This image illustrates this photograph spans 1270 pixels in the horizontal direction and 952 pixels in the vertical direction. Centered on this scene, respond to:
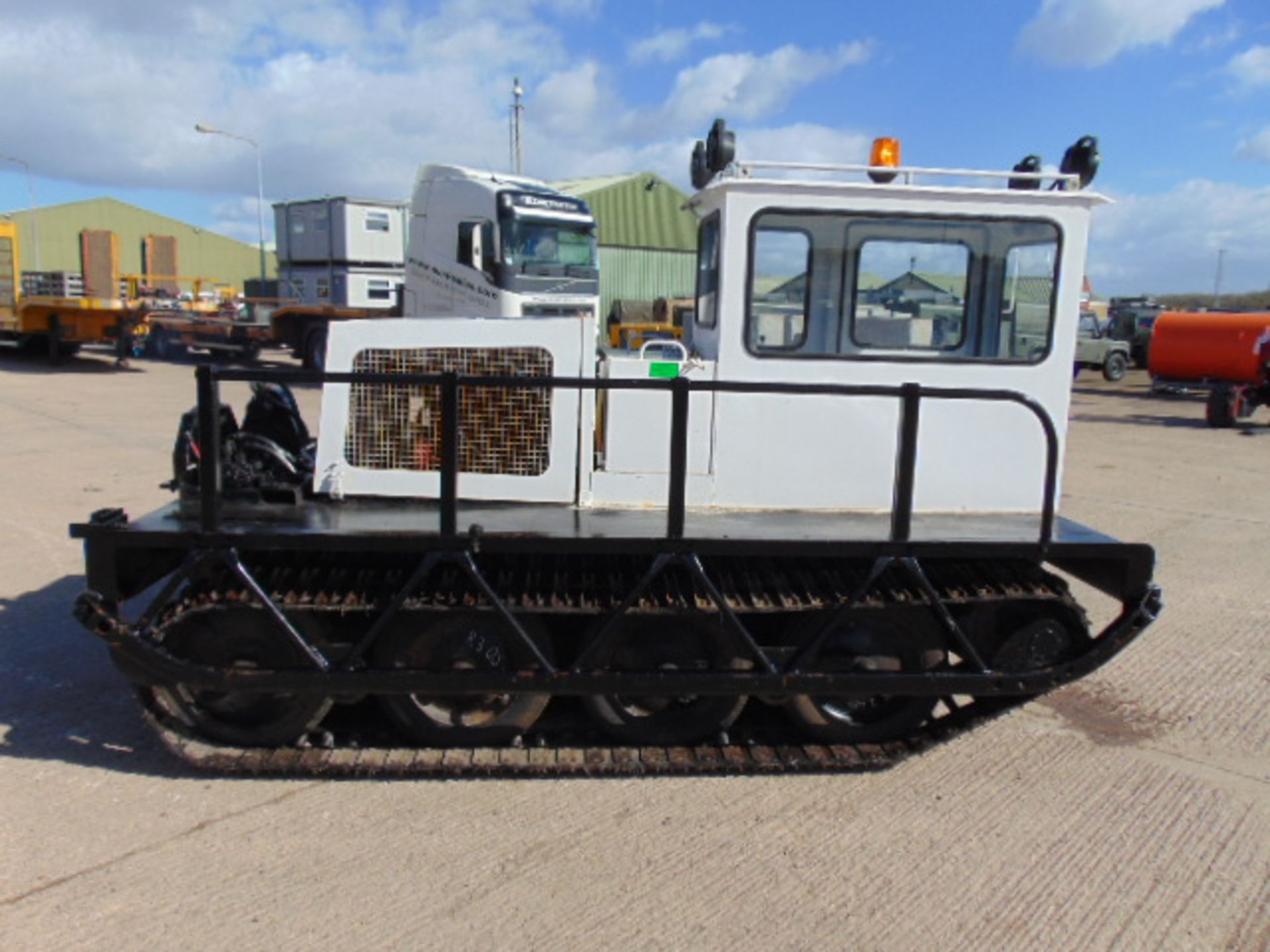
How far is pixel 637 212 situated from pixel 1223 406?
19.9 m

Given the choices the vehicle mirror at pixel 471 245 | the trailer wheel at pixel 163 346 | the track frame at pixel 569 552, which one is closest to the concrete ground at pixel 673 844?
the track frame at pixel 569 552

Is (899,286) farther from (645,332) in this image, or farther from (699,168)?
(645,332)

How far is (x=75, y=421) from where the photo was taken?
42.1 feet

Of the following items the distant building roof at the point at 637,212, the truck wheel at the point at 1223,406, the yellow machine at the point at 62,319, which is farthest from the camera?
the distant building roof at the point at 637,212

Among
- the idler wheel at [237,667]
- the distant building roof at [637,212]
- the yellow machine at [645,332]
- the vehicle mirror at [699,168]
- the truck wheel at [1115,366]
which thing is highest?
the distant building roof at [637,212]

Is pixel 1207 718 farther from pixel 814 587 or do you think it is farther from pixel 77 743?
pixel 77 743

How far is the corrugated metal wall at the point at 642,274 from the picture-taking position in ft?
104

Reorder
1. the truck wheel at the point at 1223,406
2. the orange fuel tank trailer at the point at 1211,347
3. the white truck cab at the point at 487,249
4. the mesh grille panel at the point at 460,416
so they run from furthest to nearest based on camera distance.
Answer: the orange fuel tank trailer at the point at 1211,347
the truck wheel at the point at 1223,406
the white truck cab at the point at 487,249
the mesh grille panel at the point at 460,416

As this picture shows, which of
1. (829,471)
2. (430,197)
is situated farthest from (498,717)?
(430,197)

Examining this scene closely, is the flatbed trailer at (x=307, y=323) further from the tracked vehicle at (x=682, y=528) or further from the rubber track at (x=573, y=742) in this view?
the rubber track at (x=573, y=742)

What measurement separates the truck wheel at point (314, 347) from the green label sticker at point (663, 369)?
17087 mm

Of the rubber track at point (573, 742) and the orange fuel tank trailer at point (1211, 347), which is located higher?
the orange fuel tank trailer at point (1211, 347)

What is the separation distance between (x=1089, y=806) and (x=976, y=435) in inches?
61.2

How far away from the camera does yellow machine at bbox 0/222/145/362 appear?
760 inches
